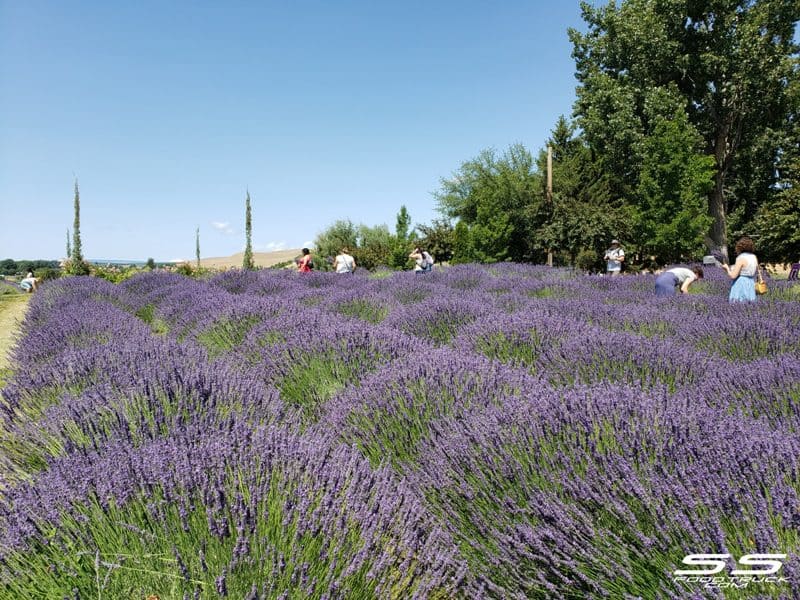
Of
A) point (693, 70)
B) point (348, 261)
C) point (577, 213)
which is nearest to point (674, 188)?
point (577, 213)

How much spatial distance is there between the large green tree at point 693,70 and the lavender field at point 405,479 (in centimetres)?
1993

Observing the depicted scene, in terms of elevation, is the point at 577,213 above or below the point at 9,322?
above

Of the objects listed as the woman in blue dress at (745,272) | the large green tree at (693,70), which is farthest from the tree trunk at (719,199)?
the woman in blue dress at (745,272)

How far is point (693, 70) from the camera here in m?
21.5

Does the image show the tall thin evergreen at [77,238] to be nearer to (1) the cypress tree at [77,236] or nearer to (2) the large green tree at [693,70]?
(1) the cypress tree at [77,236]

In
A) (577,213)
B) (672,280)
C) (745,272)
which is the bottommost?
(672,280)

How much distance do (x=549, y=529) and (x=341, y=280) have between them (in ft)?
32.1

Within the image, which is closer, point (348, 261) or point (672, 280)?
point (672, 280)

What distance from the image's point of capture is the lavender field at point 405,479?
1.32m

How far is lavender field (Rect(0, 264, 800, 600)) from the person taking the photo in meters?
1.32

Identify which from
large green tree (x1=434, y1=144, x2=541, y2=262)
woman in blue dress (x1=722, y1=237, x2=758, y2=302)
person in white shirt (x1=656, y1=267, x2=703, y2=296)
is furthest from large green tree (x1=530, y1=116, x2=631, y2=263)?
woman in blue dress (x1=722, y1=237, x2=758, y2=302)

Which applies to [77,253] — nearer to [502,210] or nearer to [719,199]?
[502,210]

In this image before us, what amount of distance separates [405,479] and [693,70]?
24.8 meters

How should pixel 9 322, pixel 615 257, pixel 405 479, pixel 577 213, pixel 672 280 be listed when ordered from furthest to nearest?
pixel 577 213 < pixel 615 257 < pixel 9 322 < pixel 672 280 < pixel 405 479
